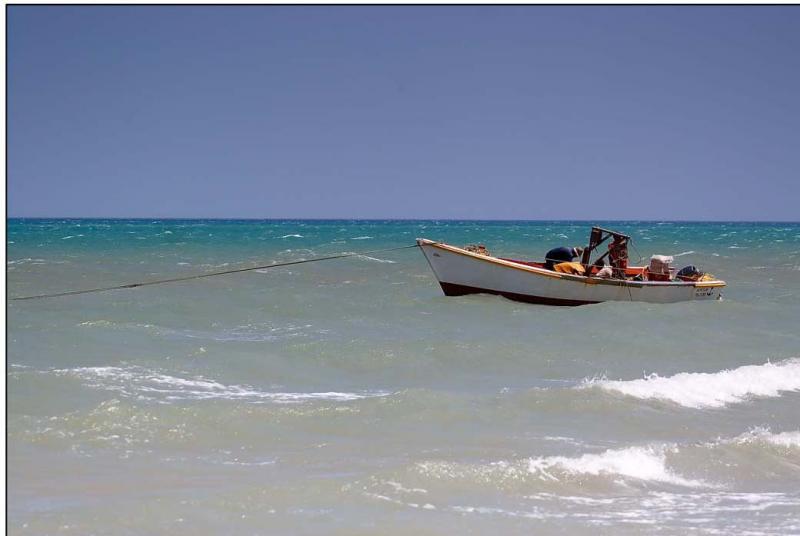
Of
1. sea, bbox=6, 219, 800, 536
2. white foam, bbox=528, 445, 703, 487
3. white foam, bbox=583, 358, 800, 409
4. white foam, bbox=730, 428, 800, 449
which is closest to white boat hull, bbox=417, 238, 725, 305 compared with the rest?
sea, bbox=6, 219, 800, 536

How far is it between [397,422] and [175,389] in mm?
2974

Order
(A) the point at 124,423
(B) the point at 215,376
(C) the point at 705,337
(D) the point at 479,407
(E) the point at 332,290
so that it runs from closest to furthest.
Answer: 1. (A) the point at 124,423
2. (D) the point at 479,407
3. (B) the point at 215,376
4. (C) the point at 705,337
5. (E) the point at 332,290

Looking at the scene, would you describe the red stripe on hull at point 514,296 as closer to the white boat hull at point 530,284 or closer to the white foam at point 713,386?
the white boat hull at point 530,284

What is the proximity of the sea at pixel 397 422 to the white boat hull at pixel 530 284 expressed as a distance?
61.4 inches

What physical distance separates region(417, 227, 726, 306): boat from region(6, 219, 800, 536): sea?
156cm

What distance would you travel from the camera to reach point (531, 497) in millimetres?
6730

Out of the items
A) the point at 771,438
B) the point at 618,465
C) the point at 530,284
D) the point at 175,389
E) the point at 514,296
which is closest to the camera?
the point at 618,465

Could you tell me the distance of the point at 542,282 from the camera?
19.2 m

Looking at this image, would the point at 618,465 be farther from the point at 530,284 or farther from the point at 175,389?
the point at 530,284

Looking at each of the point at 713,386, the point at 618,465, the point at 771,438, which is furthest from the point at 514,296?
the point at 618,465

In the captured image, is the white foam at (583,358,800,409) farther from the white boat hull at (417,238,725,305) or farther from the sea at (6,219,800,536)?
the white boat hull at (417,238,725,305)

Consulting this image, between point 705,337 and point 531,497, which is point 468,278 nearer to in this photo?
point 705,337

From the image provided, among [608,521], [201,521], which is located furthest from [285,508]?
[608,521]

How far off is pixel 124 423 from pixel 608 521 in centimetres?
477
